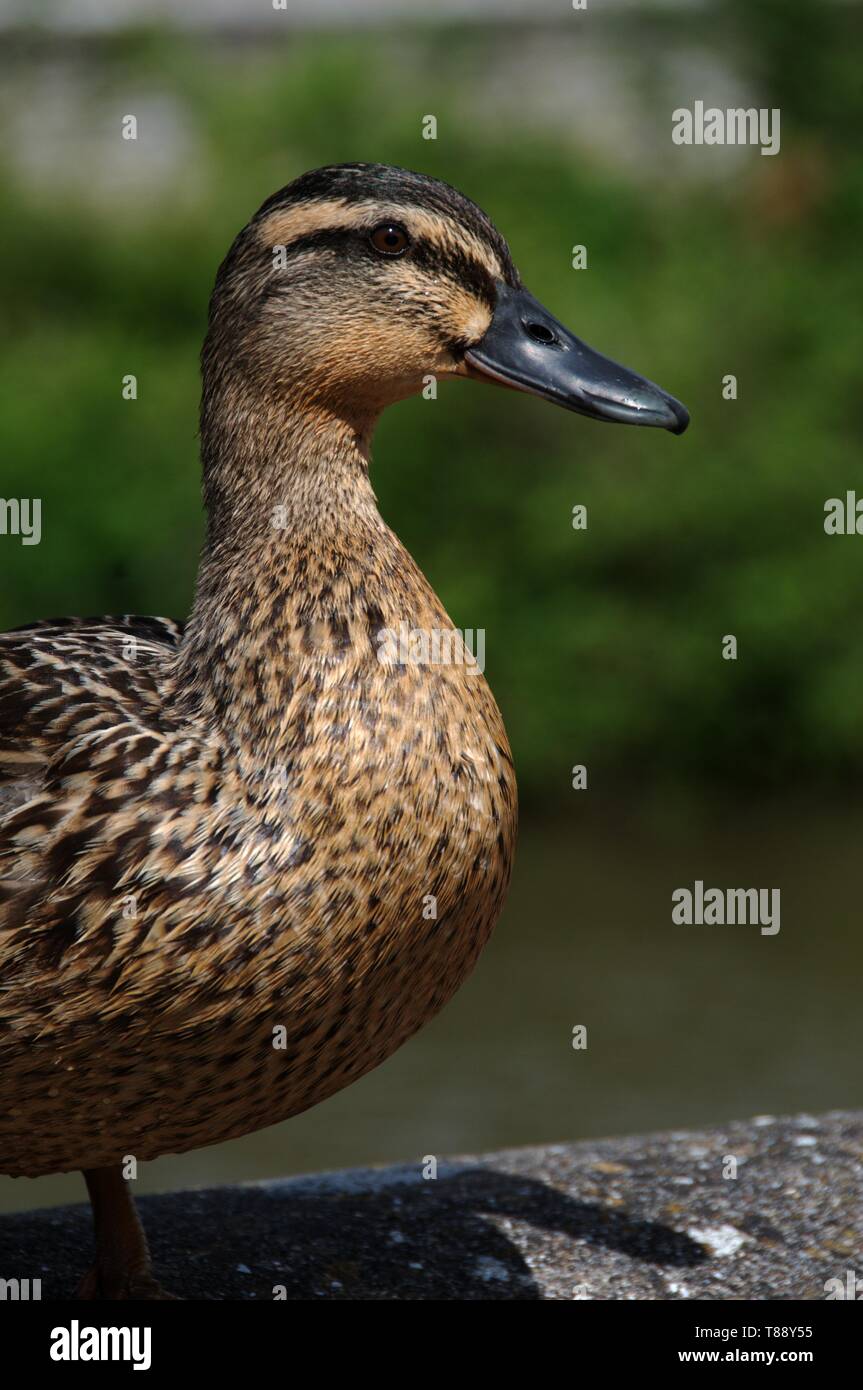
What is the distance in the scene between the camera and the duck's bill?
11.0 feet

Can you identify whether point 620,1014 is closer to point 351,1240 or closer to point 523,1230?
point 523,1230

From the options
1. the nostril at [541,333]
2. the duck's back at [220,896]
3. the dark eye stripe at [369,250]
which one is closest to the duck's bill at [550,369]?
the nostril at [541,333]

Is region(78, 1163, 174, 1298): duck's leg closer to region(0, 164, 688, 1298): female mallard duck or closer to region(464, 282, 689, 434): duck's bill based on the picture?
region(0, 164, 688, 1298): female mallard duck

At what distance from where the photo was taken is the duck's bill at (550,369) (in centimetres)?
336

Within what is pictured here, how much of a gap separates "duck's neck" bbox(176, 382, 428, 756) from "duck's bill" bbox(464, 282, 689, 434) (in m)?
0.26

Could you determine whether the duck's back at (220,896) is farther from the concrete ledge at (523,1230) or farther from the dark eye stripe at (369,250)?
the concrete ledge at (523,1230)

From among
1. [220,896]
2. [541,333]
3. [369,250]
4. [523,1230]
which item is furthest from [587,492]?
[220,896]

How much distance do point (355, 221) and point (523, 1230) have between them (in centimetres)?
220

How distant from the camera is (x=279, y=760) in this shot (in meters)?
3.22

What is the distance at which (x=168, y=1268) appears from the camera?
13.1 feet

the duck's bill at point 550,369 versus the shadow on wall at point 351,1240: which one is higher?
the duck's bill at point 550,369
